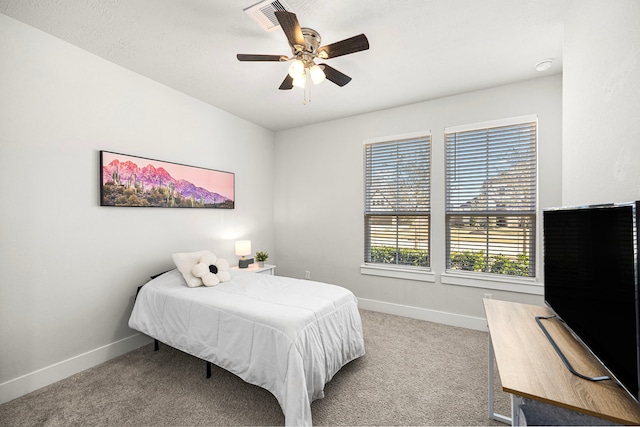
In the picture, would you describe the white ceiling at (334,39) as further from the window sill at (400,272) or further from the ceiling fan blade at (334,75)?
the window sill at (400,272)

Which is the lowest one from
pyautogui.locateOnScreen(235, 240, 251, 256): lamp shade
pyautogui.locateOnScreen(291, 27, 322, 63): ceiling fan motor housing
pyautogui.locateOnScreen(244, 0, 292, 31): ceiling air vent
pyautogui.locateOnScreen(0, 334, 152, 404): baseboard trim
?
pyautogui.locateOnScreen(0, 334, 152, 404): baseboard trim

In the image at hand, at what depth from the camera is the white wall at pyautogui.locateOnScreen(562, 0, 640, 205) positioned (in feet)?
3.60

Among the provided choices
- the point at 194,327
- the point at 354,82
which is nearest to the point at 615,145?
the point at 354,82

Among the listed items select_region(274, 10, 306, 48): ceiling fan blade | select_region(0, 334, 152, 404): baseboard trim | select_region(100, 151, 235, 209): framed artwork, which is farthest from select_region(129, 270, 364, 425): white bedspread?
select_region(274, 10, 306, 48): ceiling fan blade

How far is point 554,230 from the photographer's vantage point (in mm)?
1553

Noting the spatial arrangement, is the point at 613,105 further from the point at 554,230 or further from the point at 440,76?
the point at 440,76

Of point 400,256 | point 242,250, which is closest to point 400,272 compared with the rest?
point 400,256

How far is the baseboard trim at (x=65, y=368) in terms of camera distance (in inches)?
77.7

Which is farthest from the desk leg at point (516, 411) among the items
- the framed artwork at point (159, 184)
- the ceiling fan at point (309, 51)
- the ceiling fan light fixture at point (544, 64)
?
the framed artwork at point (159, 184)

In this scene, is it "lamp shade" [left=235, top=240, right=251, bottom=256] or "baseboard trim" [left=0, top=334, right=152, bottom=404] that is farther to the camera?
"lamp shade" [left=235, top=240, right=251, bottom=256]

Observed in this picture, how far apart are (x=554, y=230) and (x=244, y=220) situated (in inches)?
139

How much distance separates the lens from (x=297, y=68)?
1983 mm

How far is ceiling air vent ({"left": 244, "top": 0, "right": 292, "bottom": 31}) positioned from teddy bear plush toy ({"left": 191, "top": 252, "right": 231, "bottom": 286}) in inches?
84.6

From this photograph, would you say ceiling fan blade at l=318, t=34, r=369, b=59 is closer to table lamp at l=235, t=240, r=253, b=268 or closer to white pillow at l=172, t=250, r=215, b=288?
white pillow at l=172, t=250, r=215, b=288
